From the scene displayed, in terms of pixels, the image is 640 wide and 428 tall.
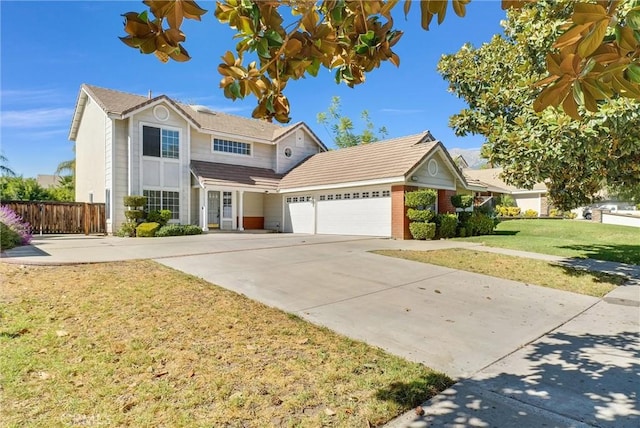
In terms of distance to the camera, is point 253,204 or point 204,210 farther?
point 253,204

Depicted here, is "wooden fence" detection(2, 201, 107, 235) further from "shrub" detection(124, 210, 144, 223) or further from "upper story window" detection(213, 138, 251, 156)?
"upper story window" detection(213, 138, 251, 156)

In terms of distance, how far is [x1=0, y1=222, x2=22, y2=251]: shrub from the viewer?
33.5 ft

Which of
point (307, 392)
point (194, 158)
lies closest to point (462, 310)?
point (307, 392)

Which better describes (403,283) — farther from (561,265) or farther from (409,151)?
(409,151)

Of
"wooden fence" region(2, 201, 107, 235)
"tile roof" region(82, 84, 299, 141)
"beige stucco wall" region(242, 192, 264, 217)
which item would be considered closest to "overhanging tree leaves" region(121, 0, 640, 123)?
"tile roof" region(82, 84, 299, 141)

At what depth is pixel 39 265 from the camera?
773 centimetres

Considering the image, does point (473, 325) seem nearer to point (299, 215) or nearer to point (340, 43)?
point (340, 43)

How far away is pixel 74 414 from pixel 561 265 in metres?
11.8

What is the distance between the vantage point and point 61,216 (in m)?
18.1

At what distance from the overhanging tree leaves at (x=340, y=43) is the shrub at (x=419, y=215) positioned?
14.2 m

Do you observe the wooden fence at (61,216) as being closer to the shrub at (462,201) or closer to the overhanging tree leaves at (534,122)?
the overhanging tree leaves at (534,122)

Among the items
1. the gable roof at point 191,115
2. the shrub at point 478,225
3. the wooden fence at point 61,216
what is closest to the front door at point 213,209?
the gable roof at point 191,115

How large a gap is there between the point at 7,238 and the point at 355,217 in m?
13.9

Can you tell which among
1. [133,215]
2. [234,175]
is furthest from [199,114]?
[133,215]
